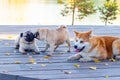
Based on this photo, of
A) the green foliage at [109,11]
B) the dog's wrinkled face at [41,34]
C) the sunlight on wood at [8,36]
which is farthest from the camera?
the green foliage at [109,11]

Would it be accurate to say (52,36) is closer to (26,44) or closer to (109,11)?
(26,44)

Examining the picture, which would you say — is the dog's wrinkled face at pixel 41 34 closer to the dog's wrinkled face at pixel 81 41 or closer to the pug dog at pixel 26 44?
the pug dog at pixel 26 44

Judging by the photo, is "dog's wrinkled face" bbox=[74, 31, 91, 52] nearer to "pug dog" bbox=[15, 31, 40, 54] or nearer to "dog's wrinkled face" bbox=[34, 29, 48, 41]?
"dog's wrinkled face" bbox=[34, 29, 48, 41]

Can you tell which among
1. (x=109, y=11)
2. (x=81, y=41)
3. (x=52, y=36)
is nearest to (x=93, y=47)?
(x=81, y=41)

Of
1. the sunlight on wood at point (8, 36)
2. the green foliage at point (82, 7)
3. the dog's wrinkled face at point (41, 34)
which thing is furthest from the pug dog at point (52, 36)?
the green foliage at point (82, 7)

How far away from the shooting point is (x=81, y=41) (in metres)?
4.15

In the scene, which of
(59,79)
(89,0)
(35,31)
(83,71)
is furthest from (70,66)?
(89,0)

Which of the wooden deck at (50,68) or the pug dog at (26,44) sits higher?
the pug dog at (26,44)

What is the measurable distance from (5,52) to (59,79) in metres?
1.52

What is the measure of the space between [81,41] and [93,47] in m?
0.21

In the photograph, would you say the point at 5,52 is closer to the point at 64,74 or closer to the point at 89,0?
the point at 64,74

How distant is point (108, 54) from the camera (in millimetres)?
4457

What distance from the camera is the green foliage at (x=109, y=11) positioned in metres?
13.1

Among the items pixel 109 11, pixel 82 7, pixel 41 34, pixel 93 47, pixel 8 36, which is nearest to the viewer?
pixel 93 47
